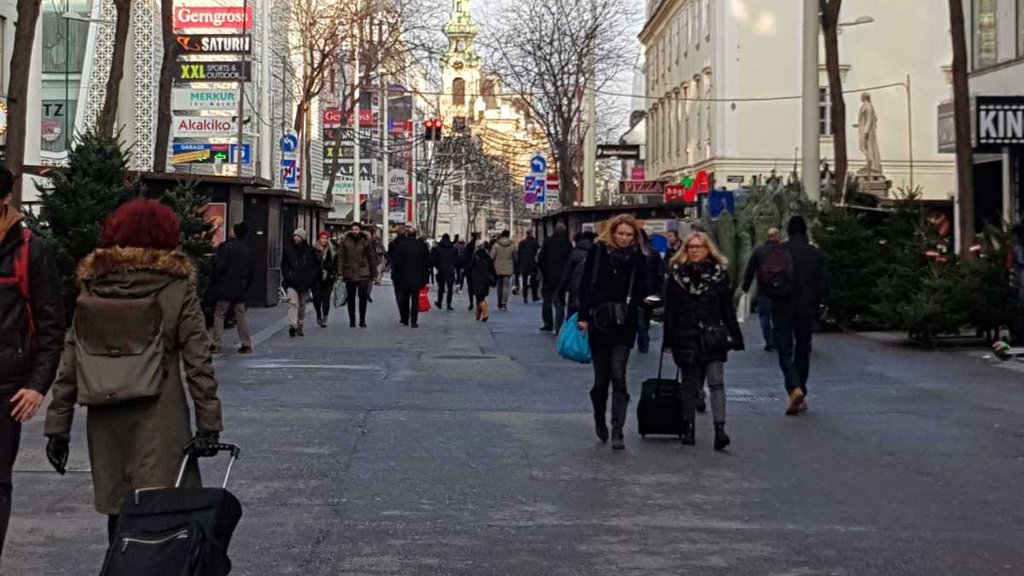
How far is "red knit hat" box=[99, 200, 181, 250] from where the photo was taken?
19.1 ft

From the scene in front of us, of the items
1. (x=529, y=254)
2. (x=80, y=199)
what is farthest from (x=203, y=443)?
(x=529, y=254)

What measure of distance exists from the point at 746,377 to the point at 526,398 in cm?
337

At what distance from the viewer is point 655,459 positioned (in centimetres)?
1108

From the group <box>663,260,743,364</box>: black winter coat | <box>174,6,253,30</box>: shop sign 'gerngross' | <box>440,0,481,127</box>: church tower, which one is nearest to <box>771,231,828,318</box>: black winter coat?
<box>663,260,743,364</box>: black winter coat

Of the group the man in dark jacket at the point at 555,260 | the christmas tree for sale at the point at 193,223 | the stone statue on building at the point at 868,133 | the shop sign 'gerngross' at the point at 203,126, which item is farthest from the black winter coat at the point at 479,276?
the shop sign 'gerngross' at the point at 203,126

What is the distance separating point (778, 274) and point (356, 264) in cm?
1358

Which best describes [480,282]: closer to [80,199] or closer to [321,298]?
[321,298]

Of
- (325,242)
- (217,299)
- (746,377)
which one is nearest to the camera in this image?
(746,377)

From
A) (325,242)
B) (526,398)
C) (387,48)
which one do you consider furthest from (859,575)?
(387,48)

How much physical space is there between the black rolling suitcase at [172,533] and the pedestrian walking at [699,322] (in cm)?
670

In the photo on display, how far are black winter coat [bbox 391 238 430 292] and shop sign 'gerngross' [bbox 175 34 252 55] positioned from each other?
49.0ft

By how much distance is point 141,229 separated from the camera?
5.82m

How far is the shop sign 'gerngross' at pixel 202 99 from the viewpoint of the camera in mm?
44281

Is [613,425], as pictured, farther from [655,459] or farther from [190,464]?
[190,464]
